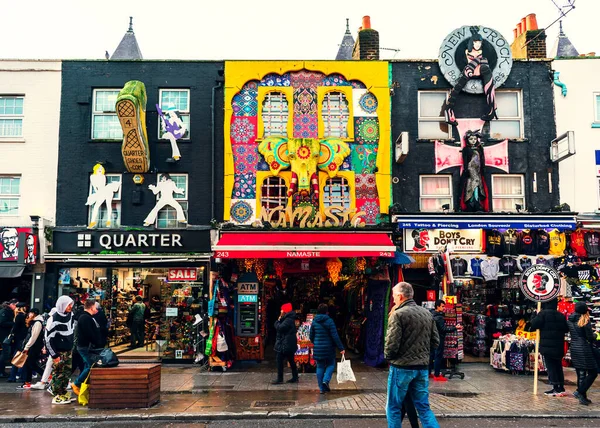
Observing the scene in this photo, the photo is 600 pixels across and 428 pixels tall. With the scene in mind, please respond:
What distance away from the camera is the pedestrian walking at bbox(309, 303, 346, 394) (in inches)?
453

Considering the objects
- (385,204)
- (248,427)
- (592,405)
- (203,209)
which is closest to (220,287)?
(203,209)

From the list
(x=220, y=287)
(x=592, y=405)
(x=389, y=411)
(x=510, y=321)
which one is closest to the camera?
(x=389, y=411)

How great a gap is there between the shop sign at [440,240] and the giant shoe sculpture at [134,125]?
7.68 metres

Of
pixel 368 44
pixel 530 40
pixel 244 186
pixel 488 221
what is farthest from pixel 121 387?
pixel 530 40

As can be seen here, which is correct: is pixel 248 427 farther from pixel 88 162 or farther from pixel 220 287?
pixel 88 162

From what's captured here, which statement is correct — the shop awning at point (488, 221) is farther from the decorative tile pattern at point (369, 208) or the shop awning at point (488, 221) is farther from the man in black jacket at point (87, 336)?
the man in black jacket at point (87, 336)

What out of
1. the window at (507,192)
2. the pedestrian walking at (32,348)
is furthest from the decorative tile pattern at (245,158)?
the window at (507,192)

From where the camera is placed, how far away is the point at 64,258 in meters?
15.7

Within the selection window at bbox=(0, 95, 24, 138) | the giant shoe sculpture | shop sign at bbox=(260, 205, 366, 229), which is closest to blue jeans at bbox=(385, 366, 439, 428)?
shop sign at bbox=(260, 205, 366, 229)

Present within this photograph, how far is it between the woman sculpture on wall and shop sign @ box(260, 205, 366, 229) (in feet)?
14.3

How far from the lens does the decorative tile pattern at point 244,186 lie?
16.2 meters

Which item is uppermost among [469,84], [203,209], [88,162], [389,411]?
[469,84]

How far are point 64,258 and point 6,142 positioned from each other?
13.1ft

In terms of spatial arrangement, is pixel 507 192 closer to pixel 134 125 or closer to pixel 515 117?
pixel 515 117
